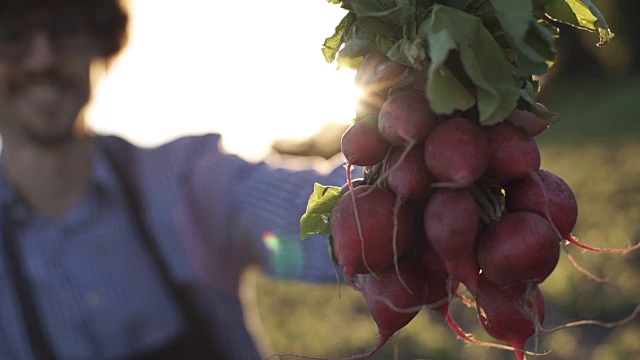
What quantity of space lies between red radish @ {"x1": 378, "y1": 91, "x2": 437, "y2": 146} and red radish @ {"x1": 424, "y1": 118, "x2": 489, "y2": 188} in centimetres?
2

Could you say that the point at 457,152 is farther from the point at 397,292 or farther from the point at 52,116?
the point at 52,116

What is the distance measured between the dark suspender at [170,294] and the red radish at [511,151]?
2.69m

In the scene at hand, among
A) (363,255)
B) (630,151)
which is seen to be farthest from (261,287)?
(363,255)

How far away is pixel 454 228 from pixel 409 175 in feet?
0.29

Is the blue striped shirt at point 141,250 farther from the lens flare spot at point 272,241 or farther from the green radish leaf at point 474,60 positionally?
the green radish leaf at point 474,60

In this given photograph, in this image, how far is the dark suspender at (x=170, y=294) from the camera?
3336 millimetres

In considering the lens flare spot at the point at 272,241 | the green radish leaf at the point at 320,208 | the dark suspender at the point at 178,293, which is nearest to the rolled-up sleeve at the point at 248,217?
the lens flare spot at the point at 272,241

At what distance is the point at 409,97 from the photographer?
920mm

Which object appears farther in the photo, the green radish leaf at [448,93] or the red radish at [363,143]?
the red radish at [363,143]

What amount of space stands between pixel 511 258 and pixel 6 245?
9.76ft

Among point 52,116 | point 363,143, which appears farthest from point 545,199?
point 52,116

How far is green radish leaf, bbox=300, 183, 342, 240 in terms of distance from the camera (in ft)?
3.53

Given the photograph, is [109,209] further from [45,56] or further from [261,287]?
[261,287]

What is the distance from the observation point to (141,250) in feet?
11.5
